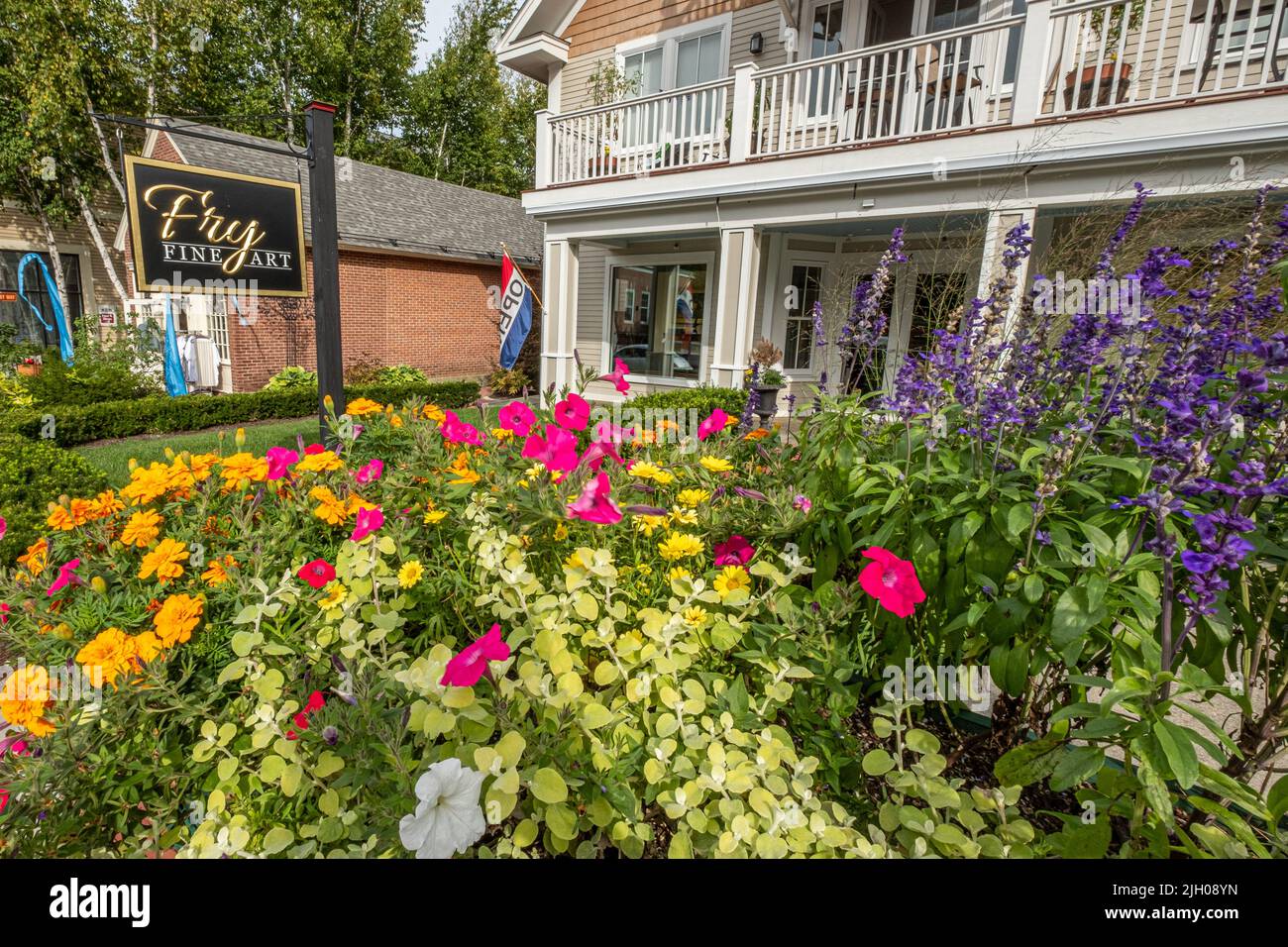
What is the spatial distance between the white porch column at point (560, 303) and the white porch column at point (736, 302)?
2806 mm

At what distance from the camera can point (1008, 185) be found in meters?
6.01

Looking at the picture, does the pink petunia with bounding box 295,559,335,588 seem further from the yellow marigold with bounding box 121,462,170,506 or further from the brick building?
the brick building

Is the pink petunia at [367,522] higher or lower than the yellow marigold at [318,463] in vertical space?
lower

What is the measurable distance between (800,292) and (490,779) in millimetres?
9933

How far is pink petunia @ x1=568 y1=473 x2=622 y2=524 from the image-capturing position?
1.35m

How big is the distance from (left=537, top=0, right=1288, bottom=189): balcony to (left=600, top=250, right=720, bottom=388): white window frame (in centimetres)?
189

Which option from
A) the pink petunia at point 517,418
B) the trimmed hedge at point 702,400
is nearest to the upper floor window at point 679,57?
the trimmed hedge at point 702,400

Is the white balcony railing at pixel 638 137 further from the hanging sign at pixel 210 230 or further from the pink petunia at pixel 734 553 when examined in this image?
the pink petunia at pixel 734 553

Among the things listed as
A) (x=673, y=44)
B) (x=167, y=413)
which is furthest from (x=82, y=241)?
(x=673, y=44)

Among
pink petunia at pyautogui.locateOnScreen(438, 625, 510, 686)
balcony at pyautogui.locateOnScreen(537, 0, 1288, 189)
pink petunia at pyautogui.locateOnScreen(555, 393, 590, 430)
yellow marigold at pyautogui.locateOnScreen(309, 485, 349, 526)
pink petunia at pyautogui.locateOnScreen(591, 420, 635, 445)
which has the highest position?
balcony at pyautogui.locateOnScreen(537, 0, 1288, 189)

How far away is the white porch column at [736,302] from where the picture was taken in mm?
8109

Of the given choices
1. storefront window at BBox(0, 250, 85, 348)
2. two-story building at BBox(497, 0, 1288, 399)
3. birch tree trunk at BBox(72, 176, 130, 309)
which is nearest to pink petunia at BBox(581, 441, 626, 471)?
two-story building at BBox(497, 0, 1288, 399)
